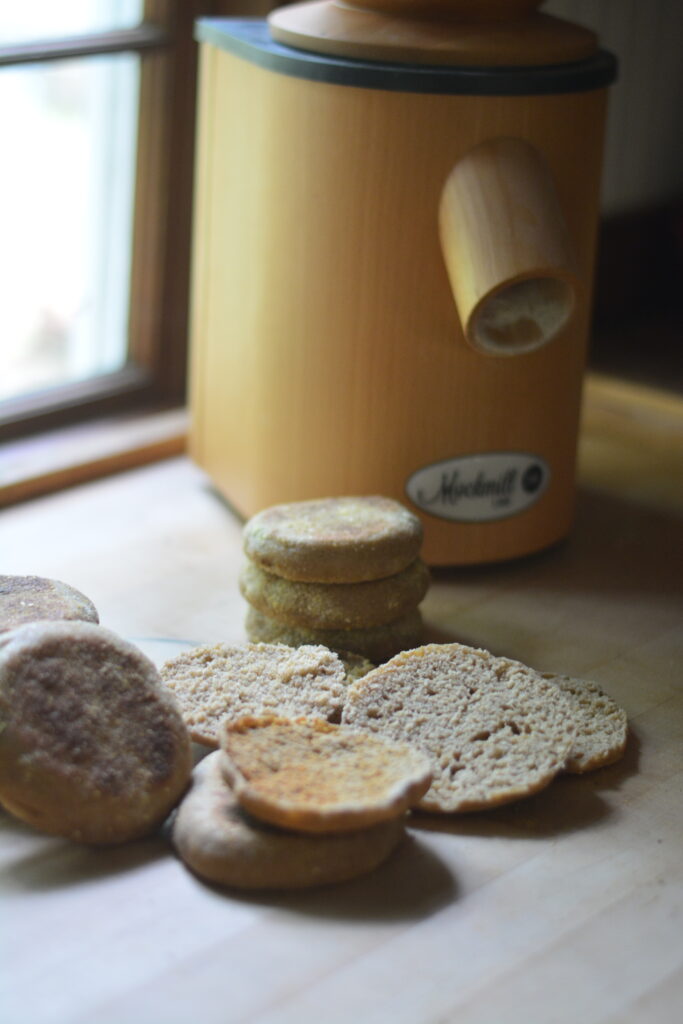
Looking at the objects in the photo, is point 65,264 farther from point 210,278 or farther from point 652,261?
point 652,261

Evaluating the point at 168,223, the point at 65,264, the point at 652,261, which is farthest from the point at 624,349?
the point at 65,264

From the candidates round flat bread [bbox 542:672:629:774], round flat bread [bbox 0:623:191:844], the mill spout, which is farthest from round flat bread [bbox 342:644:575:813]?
the mill spout

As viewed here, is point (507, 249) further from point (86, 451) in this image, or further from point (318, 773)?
point (86, 451)

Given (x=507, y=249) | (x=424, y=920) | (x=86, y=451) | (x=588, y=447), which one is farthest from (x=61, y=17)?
(x=424, y=920)

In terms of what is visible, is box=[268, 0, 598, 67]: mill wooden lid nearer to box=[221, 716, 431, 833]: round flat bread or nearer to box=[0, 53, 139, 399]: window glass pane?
box=[0, 53, 139, 399]: window glass pane

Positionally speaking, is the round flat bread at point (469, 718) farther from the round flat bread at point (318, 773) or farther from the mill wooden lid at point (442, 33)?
the mill wooden lid at point (442, 33)

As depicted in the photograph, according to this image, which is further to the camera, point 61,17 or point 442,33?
point 61,17
